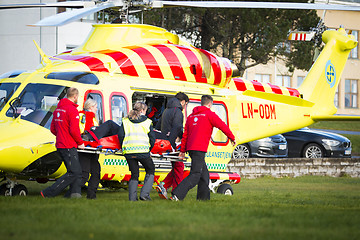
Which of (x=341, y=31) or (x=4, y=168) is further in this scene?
(x=341, y=31)

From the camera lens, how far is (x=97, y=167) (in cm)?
1045

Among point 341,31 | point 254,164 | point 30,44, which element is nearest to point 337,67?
point 341,31

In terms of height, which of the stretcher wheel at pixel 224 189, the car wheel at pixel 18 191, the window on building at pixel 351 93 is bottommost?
the window on building at pixel 351 93

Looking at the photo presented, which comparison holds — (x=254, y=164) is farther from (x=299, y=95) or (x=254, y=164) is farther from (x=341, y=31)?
(x=341, y=31)

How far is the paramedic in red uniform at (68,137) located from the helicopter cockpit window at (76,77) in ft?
5.45

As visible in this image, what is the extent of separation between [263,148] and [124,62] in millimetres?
10779

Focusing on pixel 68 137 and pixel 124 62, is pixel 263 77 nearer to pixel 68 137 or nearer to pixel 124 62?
pixel 124 62

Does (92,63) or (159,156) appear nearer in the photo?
(159,156)

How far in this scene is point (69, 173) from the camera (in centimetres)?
983

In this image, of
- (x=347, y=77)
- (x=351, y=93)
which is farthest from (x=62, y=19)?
(x=351, y=93)

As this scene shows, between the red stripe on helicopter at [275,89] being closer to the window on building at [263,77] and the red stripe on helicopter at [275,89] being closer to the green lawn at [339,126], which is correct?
the green lawn at [339,126]

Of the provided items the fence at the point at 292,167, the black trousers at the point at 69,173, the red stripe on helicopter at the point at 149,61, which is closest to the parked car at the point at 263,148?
the fence at the point at 292,167

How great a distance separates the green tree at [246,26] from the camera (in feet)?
89.7

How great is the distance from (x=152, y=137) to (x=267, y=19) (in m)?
19.0
